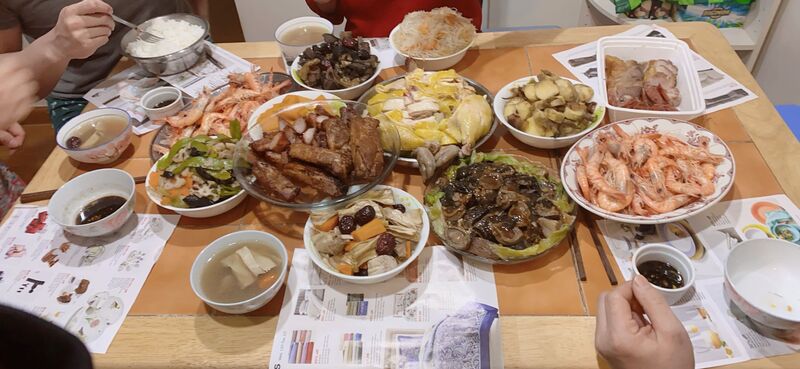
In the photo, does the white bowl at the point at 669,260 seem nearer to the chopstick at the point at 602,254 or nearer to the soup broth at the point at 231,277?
the chopstick at the point at 602,254

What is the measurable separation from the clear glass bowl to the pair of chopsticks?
2.16 feet

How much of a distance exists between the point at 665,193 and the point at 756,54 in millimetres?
2427

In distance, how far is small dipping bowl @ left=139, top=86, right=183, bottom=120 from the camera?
7.32ft

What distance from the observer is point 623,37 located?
2270mm

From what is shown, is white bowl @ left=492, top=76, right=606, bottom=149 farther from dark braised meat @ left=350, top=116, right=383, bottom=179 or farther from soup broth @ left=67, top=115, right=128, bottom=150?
soup broth @ left=67, top=115, right=128, bottom=150

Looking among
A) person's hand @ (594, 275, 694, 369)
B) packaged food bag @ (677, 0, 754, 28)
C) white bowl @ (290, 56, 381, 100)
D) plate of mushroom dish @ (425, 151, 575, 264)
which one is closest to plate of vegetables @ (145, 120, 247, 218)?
white bowl @ (290, 56, 381, 100)

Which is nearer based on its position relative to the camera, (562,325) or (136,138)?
(562,325)

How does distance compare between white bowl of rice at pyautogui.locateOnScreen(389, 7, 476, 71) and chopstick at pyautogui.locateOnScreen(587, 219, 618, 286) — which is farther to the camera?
white bowl of rice at pyautogui.locateOnScreen(389, 7, 476, 71)

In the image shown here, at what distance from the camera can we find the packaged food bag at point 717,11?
3283 mm

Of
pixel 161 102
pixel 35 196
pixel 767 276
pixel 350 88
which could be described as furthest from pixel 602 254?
pixel 35 196

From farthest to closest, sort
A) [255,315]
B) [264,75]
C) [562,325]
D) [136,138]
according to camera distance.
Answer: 1. [264,75]
2. [136,138]
3. [255,315]
4. [562,325]

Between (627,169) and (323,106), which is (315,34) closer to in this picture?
(323,106)

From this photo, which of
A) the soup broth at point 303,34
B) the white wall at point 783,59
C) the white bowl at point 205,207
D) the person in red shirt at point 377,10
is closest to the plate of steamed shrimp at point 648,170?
the white bowl at point 205,207

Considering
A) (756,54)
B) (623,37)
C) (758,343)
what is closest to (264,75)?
(623,37)
